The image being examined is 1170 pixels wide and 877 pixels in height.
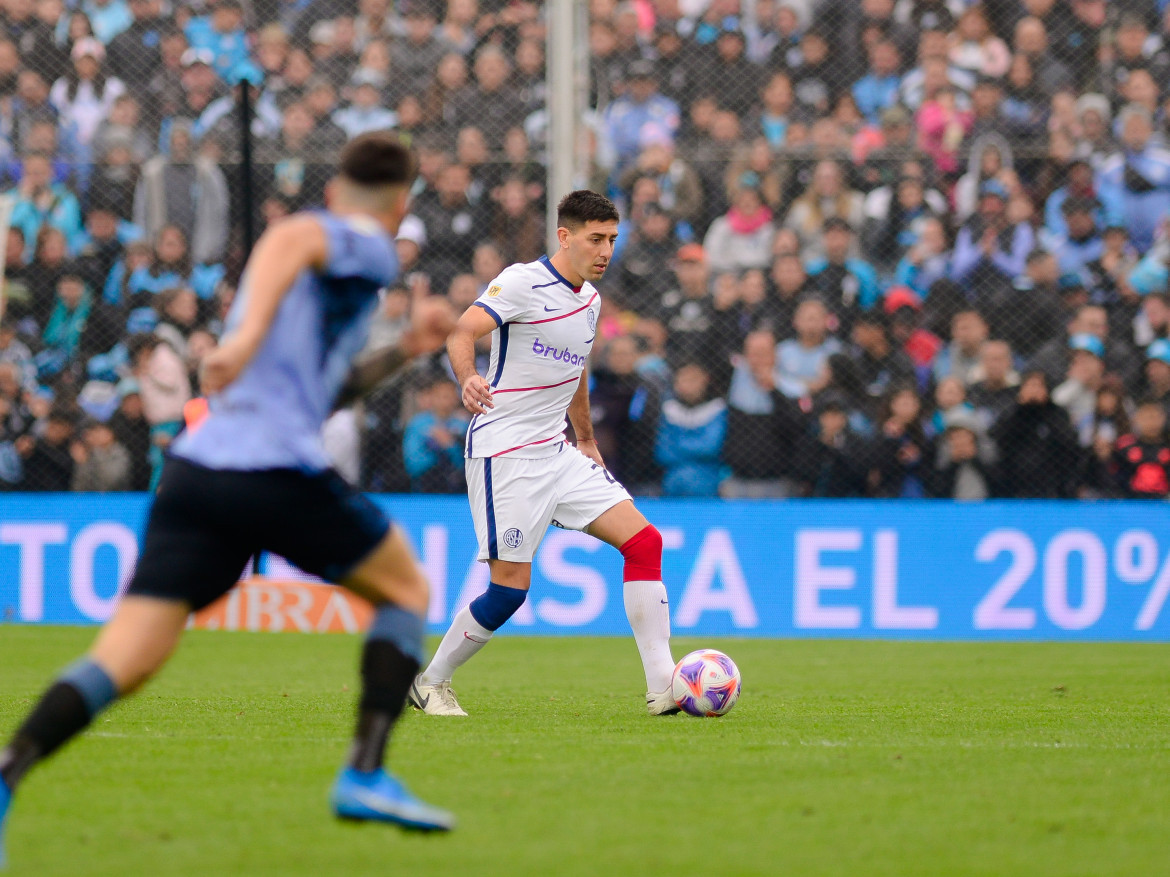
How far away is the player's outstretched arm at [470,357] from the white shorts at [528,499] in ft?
1.07

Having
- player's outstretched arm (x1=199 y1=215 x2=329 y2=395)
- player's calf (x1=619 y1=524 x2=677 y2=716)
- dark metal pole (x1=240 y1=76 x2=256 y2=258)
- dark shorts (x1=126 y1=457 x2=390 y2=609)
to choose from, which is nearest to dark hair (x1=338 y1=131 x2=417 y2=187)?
player's outstretched arm (x1=199 y1=215 x2=329 y2=395)

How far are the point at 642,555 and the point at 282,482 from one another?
3.58 m

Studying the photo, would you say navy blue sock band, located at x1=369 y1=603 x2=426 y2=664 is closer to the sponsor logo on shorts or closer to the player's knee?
the player's knee

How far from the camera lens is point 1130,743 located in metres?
6.74

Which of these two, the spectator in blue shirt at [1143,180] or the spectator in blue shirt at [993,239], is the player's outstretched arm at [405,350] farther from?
the spectator in blue shirt at [1143,180]

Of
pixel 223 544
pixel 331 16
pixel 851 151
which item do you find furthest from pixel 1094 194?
pixel 223 544

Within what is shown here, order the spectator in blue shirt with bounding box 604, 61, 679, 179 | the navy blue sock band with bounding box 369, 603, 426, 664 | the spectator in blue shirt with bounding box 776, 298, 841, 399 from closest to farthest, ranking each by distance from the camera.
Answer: the navy blue sock band with bounding box 369, 603, 426, 664, the spectator in blue shirt with bounding box 776, 298, 841, 399, the spectator in blue shirt with bounding box 604, 61, 679, 179

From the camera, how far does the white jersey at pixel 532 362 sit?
7.76m

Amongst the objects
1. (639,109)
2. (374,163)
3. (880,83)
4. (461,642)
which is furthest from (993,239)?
(374,163)

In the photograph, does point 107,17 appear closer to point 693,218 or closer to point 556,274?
point 693,218

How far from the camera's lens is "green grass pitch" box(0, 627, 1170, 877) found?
14.2 feet

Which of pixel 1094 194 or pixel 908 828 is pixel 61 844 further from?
pixel 1094 194

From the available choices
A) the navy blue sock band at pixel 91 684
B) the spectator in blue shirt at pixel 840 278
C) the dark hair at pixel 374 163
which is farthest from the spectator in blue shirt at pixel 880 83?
the navy blue sock band at pixel 91 684

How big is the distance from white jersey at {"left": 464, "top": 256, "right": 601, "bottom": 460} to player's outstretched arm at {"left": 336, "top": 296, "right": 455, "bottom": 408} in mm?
3123
